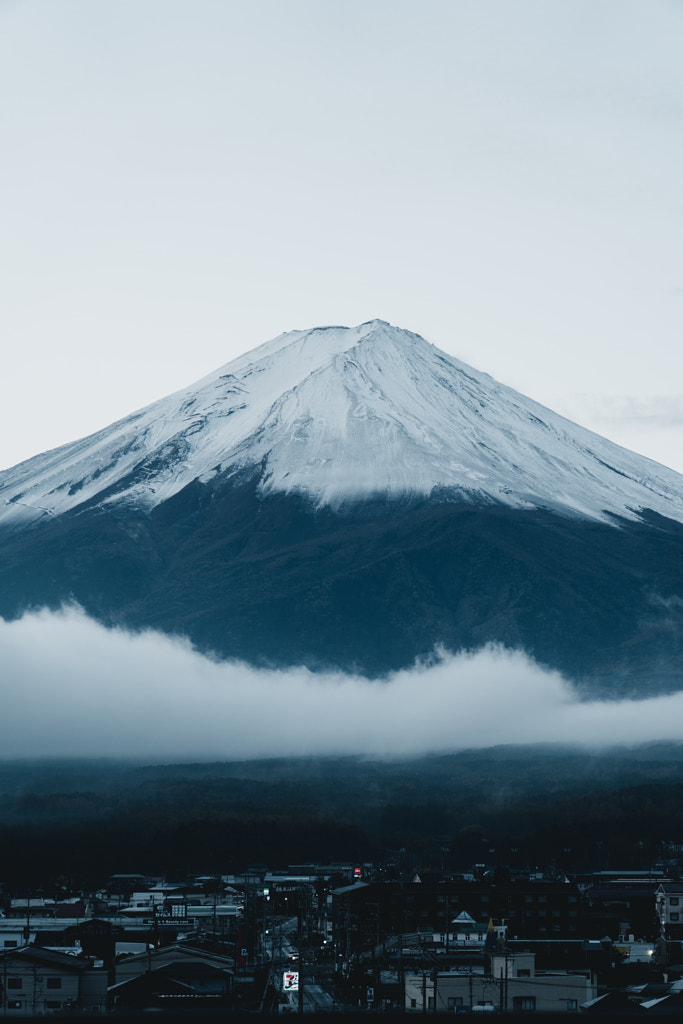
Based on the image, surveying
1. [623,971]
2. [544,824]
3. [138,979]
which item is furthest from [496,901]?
[544,824]

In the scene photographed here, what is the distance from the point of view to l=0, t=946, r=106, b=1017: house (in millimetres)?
64938

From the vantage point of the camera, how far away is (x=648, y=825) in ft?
583

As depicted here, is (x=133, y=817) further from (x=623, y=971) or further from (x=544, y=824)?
(x=623, y=971)

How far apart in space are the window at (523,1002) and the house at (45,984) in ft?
50.4

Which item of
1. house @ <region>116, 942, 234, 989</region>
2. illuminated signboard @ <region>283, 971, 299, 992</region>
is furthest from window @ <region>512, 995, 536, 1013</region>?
house @ <region>116, 942, 234, 989</region>

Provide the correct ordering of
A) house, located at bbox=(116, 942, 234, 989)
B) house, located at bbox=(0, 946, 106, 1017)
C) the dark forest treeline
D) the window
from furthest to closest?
the dark forest treeline, house, located at bbox=(116, 942, 234, 989), house, located at bbox=(0, 946, 106, 1017), the window

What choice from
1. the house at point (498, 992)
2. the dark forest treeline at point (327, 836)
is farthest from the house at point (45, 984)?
the dark forest treeline at point (327, 836)

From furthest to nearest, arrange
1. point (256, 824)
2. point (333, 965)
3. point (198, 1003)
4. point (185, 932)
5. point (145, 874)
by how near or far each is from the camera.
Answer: point (256, 824), point (145, 874), point (185, 932), point (333, 965), point (198, 1003)

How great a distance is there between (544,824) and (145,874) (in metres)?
42.5

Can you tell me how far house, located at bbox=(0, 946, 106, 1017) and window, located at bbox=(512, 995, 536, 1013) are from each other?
50.4 ft

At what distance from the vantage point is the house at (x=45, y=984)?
2557 inches

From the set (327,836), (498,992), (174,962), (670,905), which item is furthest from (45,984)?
(327,836)

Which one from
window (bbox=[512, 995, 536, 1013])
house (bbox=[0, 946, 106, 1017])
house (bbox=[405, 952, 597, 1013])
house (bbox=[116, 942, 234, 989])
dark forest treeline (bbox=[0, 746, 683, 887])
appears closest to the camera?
house (bbox=[405, 952, 597, 1013])

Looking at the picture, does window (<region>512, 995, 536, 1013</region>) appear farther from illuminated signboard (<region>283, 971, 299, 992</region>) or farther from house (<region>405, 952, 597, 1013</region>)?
illuminated signboard (<region>283, 971, 299, 992</region>)
